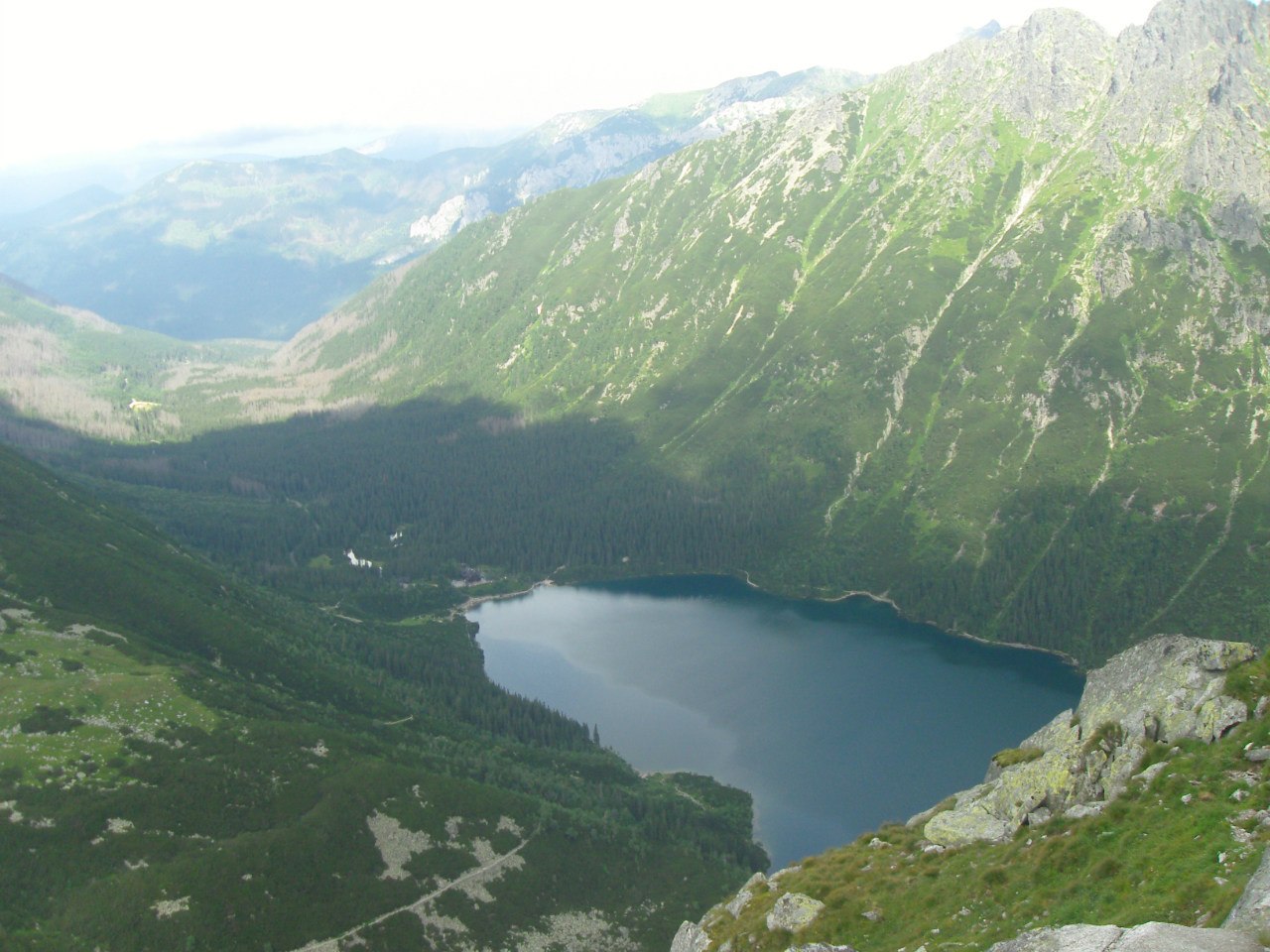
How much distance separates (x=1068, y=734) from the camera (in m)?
60.0

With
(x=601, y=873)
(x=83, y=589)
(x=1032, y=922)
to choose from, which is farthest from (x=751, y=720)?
(x=1032, y=922)

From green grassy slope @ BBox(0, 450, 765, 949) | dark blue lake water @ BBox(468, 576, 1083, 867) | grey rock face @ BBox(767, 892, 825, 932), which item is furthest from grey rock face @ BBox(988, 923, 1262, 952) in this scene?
dark blue lake water @ BBox(468, 576, 1083, 867)

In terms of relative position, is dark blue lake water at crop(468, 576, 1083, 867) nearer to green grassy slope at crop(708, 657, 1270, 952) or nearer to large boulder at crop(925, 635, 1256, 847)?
large boulder at crop(925, 635, 1256, 847)

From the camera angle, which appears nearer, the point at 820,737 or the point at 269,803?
the point at 269,803

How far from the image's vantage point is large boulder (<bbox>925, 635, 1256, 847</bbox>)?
5178 centimetres

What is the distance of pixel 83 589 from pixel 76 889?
7579 centimetres

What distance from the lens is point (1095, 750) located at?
5538 centimetres

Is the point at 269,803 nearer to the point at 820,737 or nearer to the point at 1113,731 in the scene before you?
the point at 1113,731

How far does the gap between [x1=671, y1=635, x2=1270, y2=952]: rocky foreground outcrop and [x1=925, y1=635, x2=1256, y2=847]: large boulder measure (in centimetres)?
5

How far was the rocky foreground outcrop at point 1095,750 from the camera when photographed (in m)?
51.5

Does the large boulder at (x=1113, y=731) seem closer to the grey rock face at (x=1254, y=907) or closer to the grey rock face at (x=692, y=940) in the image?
the grey rock face at (x=692, y=940)

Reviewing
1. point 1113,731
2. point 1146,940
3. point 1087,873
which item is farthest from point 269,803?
point 1146,940

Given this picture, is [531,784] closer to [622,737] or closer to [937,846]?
[622,737]

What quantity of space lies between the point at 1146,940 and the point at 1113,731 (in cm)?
2614
